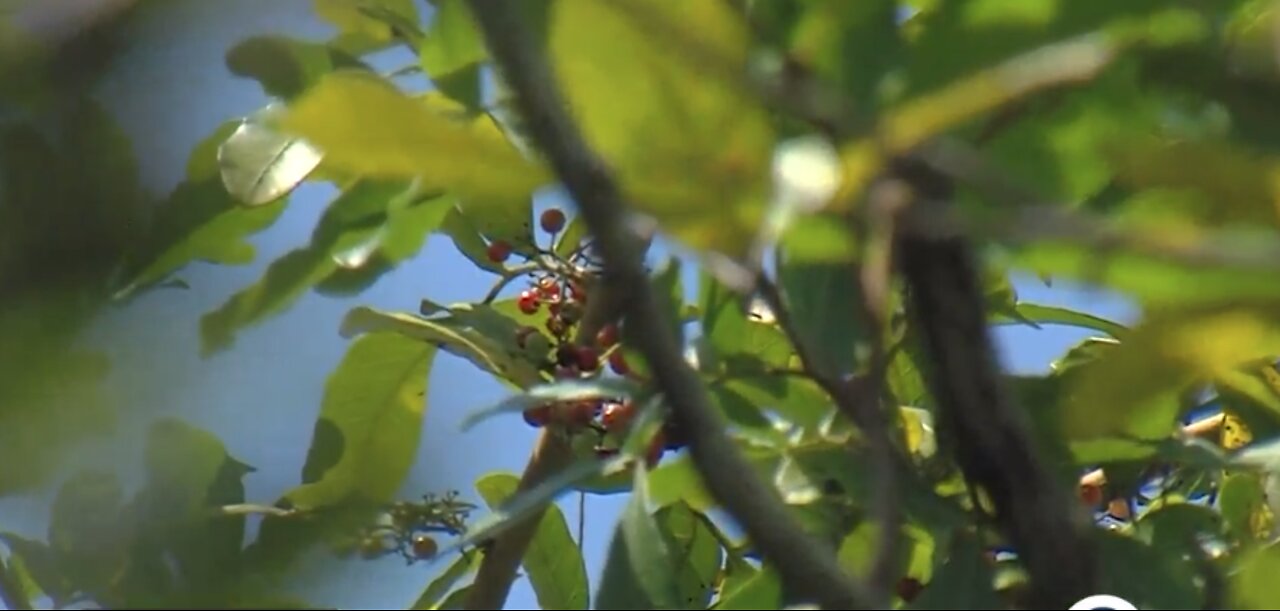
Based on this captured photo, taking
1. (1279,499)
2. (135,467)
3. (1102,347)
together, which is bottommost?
(135,467)

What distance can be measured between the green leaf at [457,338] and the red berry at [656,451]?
0.35 feet

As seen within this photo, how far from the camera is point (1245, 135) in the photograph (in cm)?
49

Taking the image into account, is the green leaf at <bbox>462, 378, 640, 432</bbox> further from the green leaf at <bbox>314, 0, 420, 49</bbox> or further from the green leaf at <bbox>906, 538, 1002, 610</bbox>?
the green leaf at <bbox>314, 0, 420, 49</bbox>

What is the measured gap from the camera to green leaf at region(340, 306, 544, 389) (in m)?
0.91

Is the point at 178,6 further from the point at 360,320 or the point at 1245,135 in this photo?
the point at 360,320

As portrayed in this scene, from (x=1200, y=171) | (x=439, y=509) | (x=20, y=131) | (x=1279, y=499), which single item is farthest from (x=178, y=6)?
(x=1279, y=499)

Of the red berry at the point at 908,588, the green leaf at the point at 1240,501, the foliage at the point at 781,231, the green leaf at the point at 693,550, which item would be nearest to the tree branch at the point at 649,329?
the foliage at the point at 781,231

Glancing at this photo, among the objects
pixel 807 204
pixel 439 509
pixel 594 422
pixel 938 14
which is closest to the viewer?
pixel 807 204

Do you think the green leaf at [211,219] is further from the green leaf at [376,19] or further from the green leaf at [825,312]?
the green leaf at [825,312]

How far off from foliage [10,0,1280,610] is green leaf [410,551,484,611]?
0.34ft

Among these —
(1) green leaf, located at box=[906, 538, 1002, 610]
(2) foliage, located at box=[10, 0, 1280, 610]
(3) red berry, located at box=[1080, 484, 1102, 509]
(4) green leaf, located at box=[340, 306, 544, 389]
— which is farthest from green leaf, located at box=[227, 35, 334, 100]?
(3) red berry, located at box=[1080, 484, 1102, 509]

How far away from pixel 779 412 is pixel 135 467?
1.50 feet

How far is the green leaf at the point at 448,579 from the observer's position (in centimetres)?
98

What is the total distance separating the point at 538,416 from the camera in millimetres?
975
